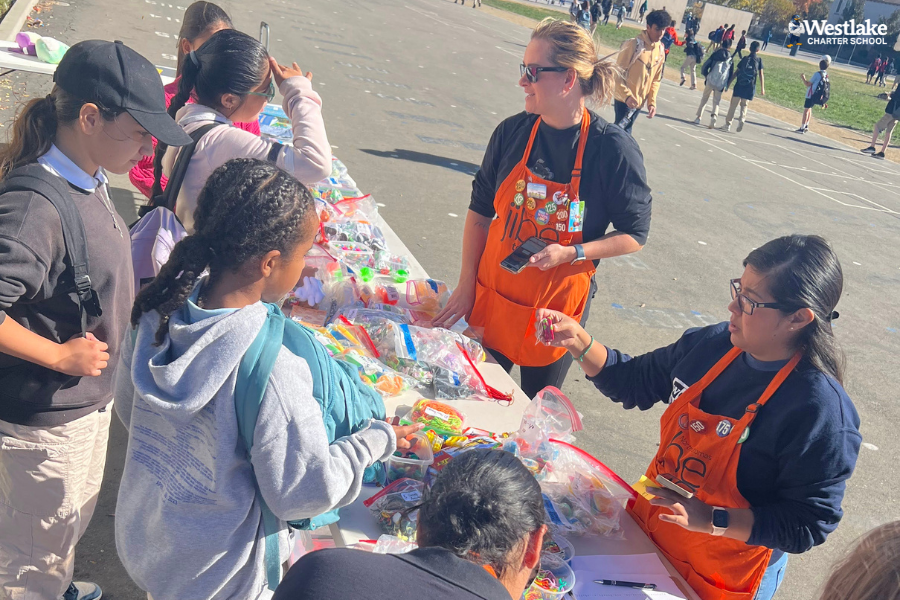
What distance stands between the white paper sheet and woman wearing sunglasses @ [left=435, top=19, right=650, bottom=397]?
1.11 meters

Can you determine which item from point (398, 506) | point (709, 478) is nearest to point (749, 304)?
point (709, 478)

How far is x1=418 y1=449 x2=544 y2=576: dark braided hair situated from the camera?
137 centimetres

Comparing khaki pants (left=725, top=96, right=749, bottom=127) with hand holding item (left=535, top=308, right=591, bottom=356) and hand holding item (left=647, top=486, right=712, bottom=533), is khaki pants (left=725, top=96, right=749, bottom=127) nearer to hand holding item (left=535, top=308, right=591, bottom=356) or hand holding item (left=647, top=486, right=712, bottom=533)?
hand holding item (left=535, top=308, right=591, bottom=356)

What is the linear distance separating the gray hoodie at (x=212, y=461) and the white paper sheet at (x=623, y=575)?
79cm

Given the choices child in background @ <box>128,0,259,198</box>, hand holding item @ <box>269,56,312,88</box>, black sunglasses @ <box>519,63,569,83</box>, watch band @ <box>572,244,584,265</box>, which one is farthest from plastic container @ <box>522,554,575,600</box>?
child in background @ <box>128,0,259,198</box>

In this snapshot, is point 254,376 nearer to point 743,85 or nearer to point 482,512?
point 482,512

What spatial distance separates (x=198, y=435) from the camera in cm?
162

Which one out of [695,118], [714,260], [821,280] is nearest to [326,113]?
[714,260]

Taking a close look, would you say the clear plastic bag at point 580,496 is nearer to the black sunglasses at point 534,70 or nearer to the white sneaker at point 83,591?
the black sunglasses at point 534,70

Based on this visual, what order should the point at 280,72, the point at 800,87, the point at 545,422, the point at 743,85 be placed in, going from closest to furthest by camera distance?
the point at 545,422 → the point at 280,72 → the point at 743,85 → the point at 800,87

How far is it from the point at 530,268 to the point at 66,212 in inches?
71.7

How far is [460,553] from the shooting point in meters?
1.35

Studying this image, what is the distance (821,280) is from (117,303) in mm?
2209

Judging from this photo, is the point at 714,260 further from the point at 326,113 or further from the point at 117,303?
the point at 117,303
